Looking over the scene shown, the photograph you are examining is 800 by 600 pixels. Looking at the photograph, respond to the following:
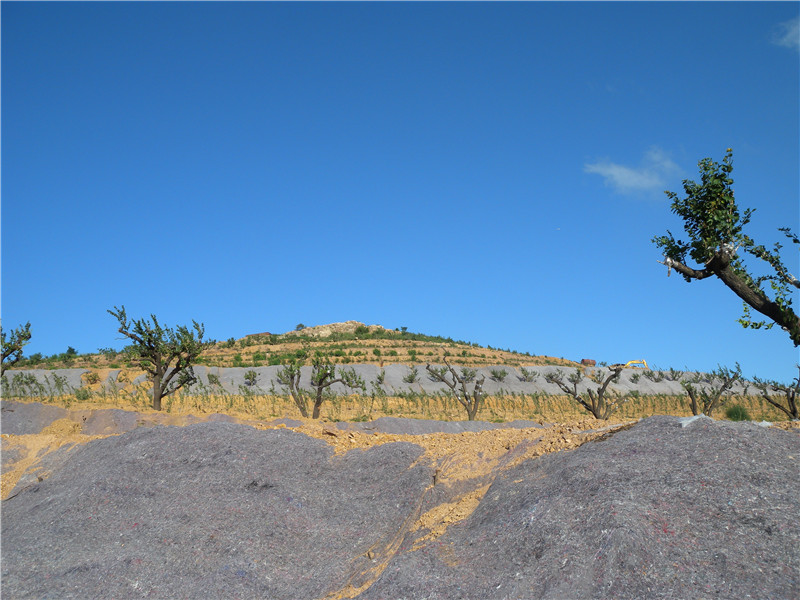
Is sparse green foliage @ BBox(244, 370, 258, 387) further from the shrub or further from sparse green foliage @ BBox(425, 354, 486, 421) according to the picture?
the shrub

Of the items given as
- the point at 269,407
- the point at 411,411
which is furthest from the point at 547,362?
the point at 269,407

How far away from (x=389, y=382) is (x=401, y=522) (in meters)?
34.1

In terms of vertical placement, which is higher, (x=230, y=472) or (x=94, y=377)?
(x=94, y=377)

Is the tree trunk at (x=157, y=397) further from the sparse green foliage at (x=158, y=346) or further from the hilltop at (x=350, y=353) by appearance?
the hilltop at (x=350, y=353)

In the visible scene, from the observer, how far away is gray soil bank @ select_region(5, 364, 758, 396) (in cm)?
3834

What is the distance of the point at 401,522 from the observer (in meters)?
9.60

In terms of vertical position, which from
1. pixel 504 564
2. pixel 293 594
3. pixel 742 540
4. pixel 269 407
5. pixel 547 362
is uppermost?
pixel 547 362

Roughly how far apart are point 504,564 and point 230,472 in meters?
6.07

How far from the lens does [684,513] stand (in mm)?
6895

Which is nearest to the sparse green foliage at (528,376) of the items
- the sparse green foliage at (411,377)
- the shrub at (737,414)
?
the sparse green foliage at (411,377)

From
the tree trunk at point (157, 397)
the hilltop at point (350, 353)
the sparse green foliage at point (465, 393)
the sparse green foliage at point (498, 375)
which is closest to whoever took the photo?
the tree trunk at point (157, 397)

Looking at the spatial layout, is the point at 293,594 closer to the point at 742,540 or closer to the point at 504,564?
the point at 504,564

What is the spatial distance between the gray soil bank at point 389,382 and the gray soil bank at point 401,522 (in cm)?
2549

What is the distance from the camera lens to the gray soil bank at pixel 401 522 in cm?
631
